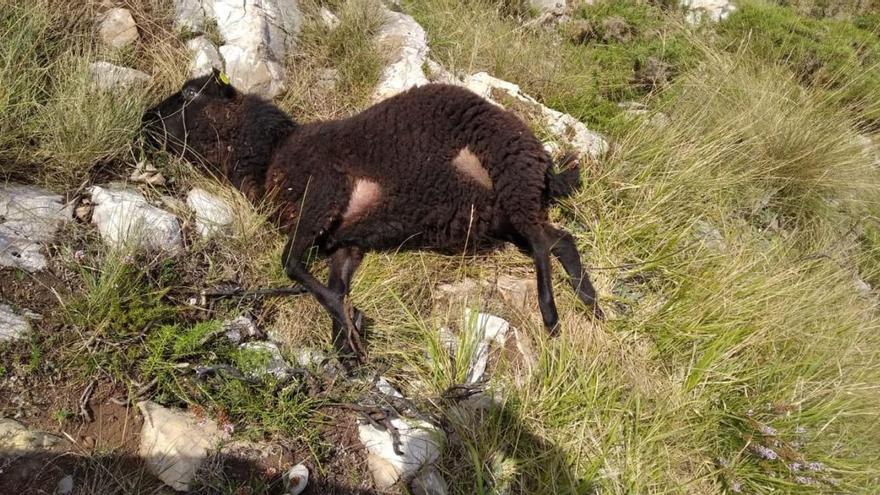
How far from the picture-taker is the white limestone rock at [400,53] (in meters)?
5.38

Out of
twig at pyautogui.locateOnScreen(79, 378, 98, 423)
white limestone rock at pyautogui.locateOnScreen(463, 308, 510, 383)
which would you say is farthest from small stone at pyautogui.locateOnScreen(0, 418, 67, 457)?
white limestone rock at pyautogui.locateOnScreen(463, 308, 510, 383)

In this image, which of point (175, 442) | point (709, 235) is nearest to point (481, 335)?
point (175, 442)

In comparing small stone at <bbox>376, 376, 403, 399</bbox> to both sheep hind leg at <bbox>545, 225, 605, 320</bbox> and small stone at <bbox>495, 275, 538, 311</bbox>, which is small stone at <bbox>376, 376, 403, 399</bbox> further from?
sheep hind leg at <bbox>545, 225, 605, 320</bbox>

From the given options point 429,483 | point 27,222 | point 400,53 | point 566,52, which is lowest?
point 429,483

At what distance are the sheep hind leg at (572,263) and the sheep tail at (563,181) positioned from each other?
38cm

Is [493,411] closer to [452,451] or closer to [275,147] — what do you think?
[452,451]

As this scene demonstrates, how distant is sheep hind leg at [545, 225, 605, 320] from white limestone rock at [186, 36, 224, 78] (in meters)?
3.35

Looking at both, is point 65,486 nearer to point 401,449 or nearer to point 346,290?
point 401,449

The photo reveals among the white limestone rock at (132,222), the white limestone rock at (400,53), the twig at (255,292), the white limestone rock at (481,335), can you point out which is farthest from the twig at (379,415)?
the white limestone rock at (400,53)

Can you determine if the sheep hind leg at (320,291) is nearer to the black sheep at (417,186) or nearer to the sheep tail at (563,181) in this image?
the black sheep at (417,186)

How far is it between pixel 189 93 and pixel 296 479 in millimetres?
3186

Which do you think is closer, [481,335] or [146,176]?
[481,335]

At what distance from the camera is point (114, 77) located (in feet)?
14.0

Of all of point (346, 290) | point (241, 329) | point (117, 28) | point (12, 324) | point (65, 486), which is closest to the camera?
point (65, 486)
